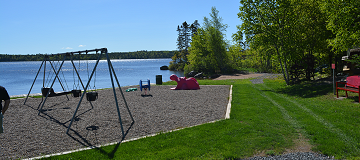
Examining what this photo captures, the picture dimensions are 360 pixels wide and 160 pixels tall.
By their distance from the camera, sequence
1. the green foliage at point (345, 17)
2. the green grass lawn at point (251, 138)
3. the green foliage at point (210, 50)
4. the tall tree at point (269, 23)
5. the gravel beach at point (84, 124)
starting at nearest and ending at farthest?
the green grass lawn at point (251, 138) → the gravel beach at point (84, 124) → the green foliage at point (345, 17) → the tall tree at point (269, 23) → the green foliage at point (210, 50)

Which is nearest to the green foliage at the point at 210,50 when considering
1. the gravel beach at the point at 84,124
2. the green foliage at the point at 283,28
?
the green foliage at the point at 283,28

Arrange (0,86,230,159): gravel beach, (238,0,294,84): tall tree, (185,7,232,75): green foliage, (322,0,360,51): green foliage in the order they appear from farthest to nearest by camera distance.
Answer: (185,7,232,75): green foliage < (238,0,294,84): tall tree < (322,0,360,51): green foliage < (0,86,230,159): gravel beach

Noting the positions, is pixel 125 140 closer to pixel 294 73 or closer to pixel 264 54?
pixel 264 54

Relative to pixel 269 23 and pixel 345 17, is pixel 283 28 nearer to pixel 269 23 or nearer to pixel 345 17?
pixel 269 23

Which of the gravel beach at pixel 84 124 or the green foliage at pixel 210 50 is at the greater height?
the green foliage at pixel 210 50

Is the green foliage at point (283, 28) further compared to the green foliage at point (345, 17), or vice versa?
the green foliage at point (283, 28)

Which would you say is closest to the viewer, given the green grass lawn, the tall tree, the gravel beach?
the green grass lawn

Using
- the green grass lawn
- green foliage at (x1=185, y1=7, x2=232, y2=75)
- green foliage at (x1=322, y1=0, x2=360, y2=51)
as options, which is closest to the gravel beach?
the green grass lawn

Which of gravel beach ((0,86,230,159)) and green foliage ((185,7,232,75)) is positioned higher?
green foliage ((185,7,232,75))

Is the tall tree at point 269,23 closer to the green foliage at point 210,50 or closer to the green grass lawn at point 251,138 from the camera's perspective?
the green grass lawn at point 251,138

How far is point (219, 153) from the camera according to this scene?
4789mm

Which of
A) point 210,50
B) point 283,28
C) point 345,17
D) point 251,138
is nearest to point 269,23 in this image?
point 283,28

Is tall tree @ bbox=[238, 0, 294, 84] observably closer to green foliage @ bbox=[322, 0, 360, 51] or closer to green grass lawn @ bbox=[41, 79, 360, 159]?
green foliage @ bbox=[322, 0, 360, 51]

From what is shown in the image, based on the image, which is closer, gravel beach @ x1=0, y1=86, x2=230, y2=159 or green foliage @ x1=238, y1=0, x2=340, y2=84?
gravel beach @ x1=0, y1=86, x2=230, y2=159
